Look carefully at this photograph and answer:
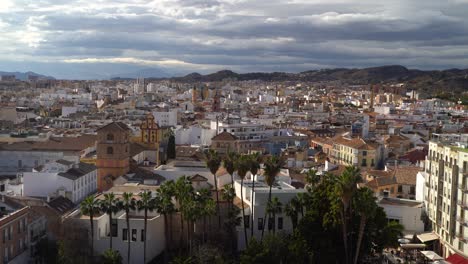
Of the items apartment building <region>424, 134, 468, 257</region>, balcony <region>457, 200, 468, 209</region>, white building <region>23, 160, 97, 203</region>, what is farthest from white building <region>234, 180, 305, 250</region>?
white building <region>23, 160, 97, 203</region>

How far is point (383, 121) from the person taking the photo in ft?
431

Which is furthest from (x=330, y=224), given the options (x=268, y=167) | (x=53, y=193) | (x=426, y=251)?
(x=53, y=193)

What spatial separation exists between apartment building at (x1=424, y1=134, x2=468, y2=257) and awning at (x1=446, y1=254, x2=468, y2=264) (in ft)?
1.71

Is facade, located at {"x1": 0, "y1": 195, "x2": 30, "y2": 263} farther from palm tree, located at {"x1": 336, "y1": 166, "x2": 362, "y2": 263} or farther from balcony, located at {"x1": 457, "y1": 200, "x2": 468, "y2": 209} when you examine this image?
balcony, located at {"x1": 457, "y1": 200, "x2": 468, "y2": 209}

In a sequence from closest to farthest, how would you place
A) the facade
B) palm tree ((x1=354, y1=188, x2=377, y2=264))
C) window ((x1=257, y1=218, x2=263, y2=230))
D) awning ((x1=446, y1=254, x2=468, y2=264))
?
palm tree ((x1=354, y1=188, x2=377, y2=264)), the facade, awning ((x1=446, y1=254, x2=468, y2=264)), window ((x1=257, y1=218, x2=263, y2=230))

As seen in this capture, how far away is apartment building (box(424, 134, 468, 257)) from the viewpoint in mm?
41906

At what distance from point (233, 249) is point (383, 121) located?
9460 centimetres

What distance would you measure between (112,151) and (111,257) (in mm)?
20572

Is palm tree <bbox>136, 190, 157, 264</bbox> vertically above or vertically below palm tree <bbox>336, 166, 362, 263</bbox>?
below

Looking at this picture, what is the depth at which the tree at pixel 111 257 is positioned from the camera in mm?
38500

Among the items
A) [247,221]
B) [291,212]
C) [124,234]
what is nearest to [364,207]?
[291,212]

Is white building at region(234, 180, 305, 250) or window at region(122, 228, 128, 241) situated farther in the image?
white building at region(234, 180, 305, 250)

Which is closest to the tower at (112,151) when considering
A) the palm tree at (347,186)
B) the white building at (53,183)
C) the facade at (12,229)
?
the white building at (53,183)

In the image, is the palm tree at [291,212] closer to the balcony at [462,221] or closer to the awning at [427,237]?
the awning at [427,237]
